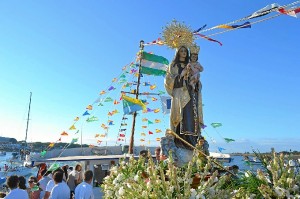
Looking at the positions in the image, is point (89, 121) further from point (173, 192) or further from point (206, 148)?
point (173, 192)

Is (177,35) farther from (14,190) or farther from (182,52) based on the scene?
(14,190)

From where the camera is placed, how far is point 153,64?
814 inches

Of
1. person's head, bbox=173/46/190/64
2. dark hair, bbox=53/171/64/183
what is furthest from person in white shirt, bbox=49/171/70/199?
person's head, bbox=173/46/190/64

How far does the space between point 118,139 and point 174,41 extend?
15249mm

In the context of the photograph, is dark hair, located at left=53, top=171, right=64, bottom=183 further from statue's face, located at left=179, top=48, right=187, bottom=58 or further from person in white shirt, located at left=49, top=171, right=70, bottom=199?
statue's face, located at left=179, top=48, right=187, bottom=58

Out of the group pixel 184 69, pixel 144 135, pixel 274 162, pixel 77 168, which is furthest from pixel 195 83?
pixel 144 135

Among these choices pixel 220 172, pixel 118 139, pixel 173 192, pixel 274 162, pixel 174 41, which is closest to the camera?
pixel 173 192

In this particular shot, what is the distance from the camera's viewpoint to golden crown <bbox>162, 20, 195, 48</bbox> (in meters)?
10.6

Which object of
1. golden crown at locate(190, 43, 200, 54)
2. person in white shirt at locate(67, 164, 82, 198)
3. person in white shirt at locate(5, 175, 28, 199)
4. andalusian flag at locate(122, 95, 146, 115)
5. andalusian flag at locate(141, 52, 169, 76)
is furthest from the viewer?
andalusian flag at locate(141, 52, 169, 76)

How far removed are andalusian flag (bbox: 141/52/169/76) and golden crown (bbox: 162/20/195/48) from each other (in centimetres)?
907

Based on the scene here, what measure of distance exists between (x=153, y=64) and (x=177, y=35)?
9.97 m

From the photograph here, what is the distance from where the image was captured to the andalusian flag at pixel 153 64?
20.1 meters

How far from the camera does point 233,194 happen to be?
4125mm

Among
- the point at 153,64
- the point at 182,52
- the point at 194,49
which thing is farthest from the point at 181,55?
the point at 153,64
